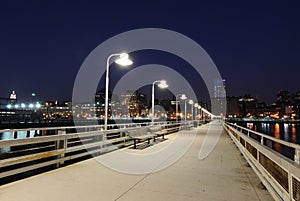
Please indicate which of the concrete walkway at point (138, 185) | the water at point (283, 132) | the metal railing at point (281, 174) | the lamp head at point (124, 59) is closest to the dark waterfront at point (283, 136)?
the water at point (283, 132)

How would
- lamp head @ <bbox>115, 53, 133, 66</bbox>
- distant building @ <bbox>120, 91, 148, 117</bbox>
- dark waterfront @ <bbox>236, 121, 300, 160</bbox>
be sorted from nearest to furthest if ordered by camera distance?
lamp head @ <bbox>115, 53, 133, 66</bbox>, dark waterfront @ <bbox>236, 121, 300, 160</bbox>, distant building @ <bbox>120, 91, 148, 117</bbox>

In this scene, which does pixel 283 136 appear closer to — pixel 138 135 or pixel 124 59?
pixel 138 135

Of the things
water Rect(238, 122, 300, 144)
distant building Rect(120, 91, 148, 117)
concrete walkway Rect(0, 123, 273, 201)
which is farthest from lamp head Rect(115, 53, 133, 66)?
water Rect(238, 122, 300, 144)

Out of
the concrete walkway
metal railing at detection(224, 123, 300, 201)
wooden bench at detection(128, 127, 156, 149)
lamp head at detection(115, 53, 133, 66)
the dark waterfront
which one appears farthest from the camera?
the dark waterfront

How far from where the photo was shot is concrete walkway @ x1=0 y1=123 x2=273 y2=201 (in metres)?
4.10

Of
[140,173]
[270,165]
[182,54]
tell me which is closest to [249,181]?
[270,165]

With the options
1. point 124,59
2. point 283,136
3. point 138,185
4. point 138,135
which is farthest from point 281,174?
point 283,136

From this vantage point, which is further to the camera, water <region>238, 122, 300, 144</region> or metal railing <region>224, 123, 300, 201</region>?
water <region>238, 122, 300, 144</region>

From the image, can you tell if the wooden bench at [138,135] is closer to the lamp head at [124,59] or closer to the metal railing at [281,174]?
the lamp head at [124,59]

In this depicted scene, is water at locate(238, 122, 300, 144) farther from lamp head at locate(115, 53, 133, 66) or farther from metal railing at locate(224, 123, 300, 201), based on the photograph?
metal railing at locate(224, 123, 300, 201)

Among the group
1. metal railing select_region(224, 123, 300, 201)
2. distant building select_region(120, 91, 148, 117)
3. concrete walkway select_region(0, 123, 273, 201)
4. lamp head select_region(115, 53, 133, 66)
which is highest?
distant building select_region(120, 91, 148, 117)

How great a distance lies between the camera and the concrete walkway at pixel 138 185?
4098 millimetres

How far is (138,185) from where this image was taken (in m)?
4.78

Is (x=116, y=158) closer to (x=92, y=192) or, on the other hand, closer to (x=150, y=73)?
(x=92, y=192)
